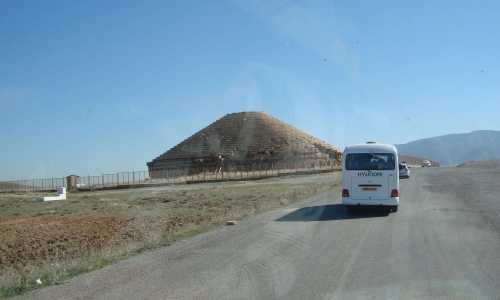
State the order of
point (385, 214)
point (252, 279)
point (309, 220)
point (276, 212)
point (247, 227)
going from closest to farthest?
point (252, 279)
point (247, 227)
point (309, 220)
point (385, 214)
point (276, 212)

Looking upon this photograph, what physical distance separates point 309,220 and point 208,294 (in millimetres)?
10098

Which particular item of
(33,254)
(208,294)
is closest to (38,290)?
(208,294)

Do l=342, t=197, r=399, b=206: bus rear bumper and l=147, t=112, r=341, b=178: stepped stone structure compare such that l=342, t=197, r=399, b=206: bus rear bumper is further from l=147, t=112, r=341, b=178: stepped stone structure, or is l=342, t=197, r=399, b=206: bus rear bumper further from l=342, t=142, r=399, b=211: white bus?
l=147, t=112, r=341, b=178: stepped stone structure

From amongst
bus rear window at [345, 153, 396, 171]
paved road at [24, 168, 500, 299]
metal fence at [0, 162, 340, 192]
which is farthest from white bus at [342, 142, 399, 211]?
metal fence at [0, 162, 340, 192]

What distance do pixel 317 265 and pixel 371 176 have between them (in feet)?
32.5

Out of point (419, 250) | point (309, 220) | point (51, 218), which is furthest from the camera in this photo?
point (51, 218)

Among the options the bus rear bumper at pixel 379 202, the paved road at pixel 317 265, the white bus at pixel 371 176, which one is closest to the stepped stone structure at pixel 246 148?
the white bus at pixel 371 176

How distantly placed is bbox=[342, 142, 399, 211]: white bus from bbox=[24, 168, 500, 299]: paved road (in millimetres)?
2319

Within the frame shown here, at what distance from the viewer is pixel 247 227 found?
54.2 feet

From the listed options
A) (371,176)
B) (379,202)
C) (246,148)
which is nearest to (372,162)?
(371,176)

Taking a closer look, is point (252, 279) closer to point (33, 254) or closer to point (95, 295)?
point (95, 295)

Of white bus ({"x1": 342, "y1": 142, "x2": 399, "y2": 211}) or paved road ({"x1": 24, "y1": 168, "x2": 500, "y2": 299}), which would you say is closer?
paved road ({"x1": 24, "y1": 168, "x2": 500, "y2": 299})

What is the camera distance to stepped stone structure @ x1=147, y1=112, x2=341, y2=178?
106 meters

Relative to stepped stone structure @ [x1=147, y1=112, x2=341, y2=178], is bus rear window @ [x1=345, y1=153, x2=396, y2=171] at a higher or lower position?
lower
